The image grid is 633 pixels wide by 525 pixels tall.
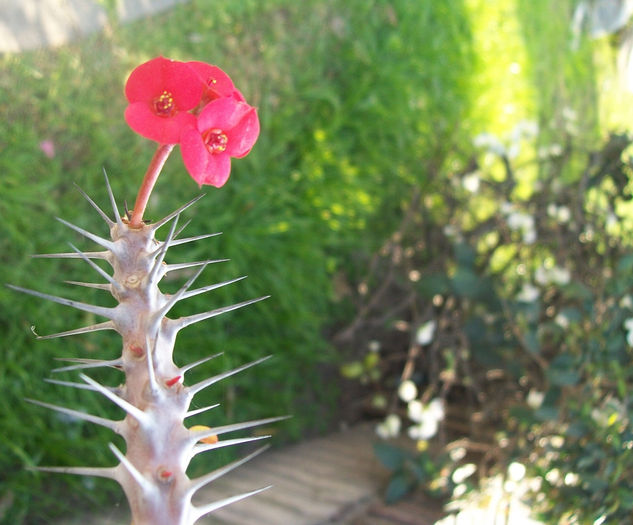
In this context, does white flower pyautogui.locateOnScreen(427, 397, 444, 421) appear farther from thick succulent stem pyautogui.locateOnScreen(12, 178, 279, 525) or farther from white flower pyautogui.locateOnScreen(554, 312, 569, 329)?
thick succulent stem pyautogui.locateOnScreen(12, 178, 279, 525)

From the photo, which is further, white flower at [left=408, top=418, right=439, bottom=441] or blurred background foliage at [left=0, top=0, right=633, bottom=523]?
white flower at [left=408, top=418, right=439, bottom=441]

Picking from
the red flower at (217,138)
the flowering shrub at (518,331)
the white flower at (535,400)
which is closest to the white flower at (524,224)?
the flowering shrub at (518,331)

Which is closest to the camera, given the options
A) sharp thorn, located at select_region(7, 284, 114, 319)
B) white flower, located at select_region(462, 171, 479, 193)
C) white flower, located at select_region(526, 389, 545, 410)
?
sharp thorn, located at select_region(7, 284, 114, 319)

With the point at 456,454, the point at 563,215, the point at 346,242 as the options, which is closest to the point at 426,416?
the point at 456,454

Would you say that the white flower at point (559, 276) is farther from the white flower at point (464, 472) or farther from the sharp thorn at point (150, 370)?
the sharp thorn at point (150, 370)

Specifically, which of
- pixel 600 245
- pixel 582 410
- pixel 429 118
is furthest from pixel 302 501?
pixel 429 118

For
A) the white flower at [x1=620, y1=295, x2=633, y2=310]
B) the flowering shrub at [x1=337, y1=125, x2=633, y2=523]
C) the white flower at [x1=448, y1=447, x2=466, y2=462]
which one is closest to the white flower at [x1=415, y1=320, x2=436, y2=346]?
the flowering shrub at [x1=337, y1=125, x2=633, y2=523]
